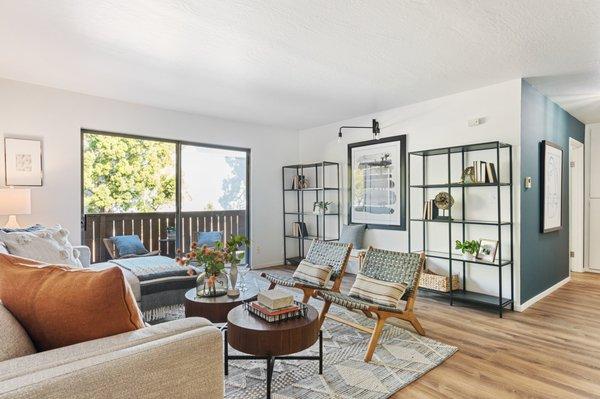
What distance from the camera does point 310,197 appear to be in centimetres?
628

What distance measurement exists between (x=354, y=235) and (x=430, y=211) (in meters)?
1.31

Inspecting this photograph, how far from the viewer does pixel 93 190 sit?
441 centimetres

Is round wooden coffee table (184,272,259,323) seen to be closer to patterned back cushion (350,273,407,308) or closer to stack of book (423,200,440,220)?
patterned back cushion (350,273,407,308)

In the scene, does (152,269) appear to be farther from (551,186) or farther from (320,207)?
(551,186)

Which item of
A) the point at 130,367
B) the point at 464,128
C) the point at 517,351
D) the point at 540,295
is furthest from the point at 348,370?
the point at 464,128

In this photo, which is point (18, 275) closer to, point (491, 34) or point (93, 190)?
point (491, 34)

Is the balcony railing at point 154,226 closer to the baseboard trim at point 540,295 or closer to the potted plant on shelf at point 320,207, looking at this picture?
the potted plant on shelf at point 320,207

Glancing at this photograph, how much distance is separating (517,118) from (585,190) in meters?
3.09

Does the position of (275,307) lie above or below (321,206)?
below

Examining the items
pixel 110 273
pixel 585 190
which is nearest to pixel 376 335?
pixel 110 273

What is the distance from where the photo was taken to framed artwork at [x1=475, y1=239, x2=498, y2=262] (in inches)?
148

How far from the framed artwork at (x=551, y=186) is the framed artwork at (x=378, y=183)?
1618 millimetres

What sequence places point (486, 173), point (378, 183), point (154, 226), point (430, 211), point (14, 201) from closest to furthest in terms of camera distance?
point (14, 201) < point (486, 173) < point (430, 211) < point (154, 226) < point (378, 183)

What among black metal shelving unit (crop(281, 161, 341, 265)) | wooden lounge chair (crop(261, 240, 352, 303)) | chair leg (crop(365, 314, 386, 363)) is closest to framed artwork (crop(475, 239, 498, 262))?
wooden lounge chair (crop(261, 240, 352, 303))
